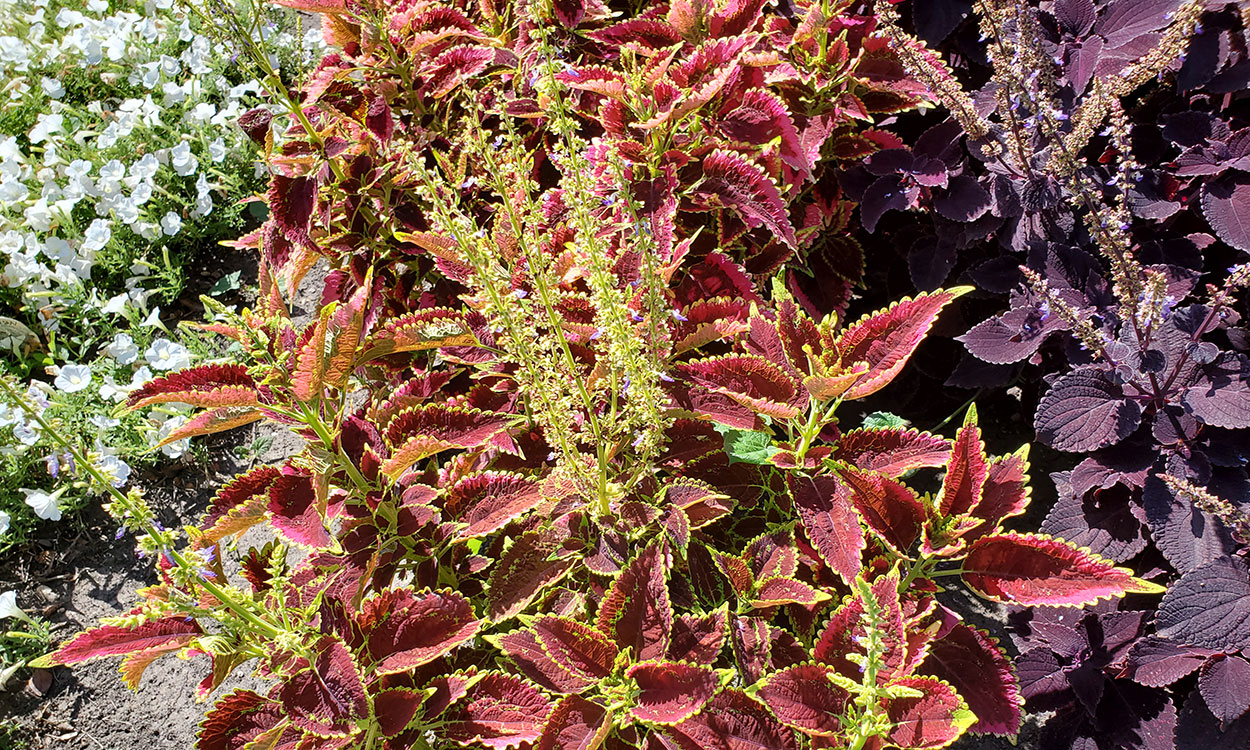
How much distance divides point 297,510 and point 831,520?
952mm

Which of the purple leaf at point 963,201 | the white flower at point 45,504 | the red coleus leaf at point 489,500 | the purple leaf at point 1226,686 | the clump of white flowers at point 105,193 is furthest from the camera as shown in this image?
the clump of white flowers at point 105,193

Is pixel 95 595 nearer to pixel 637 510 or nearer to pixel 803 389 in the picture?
pixel 637 510

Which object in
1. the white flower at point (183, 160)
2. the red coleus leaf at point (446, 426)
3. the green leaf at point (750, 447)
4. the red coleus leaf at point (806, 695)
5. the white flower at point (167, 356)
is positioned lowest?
the red coleus leaf at point (806, 695)

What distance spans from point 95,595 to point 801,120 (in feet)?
8.69

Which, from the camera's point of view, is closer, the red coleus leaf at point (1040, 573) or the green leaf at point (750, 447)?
the red coleus leaf at point (1040, 573)

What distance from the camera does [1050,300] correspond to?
1910 millimetres

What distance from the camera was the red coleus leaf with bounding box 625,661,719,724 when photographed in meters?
1.46

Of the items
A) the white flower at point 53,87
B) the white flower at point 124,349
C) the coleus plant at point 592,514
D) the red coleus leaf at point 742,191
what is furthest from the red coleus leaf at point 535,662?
the white flower at point 53,87

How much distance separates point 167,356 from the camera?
3.22m

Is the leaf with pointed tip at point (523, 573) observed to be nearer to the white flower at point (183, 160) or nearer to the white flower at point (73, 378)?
the white flower at point (73, 378)

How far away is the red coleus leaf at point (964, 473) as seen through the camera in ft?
5.47

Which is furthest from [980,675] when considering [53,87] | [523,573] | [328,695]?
[53,87]

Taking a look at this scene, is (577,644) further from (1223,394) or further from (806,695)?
(1223,394)

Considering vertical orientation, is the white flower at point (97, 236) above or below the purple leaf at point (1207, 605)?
above
